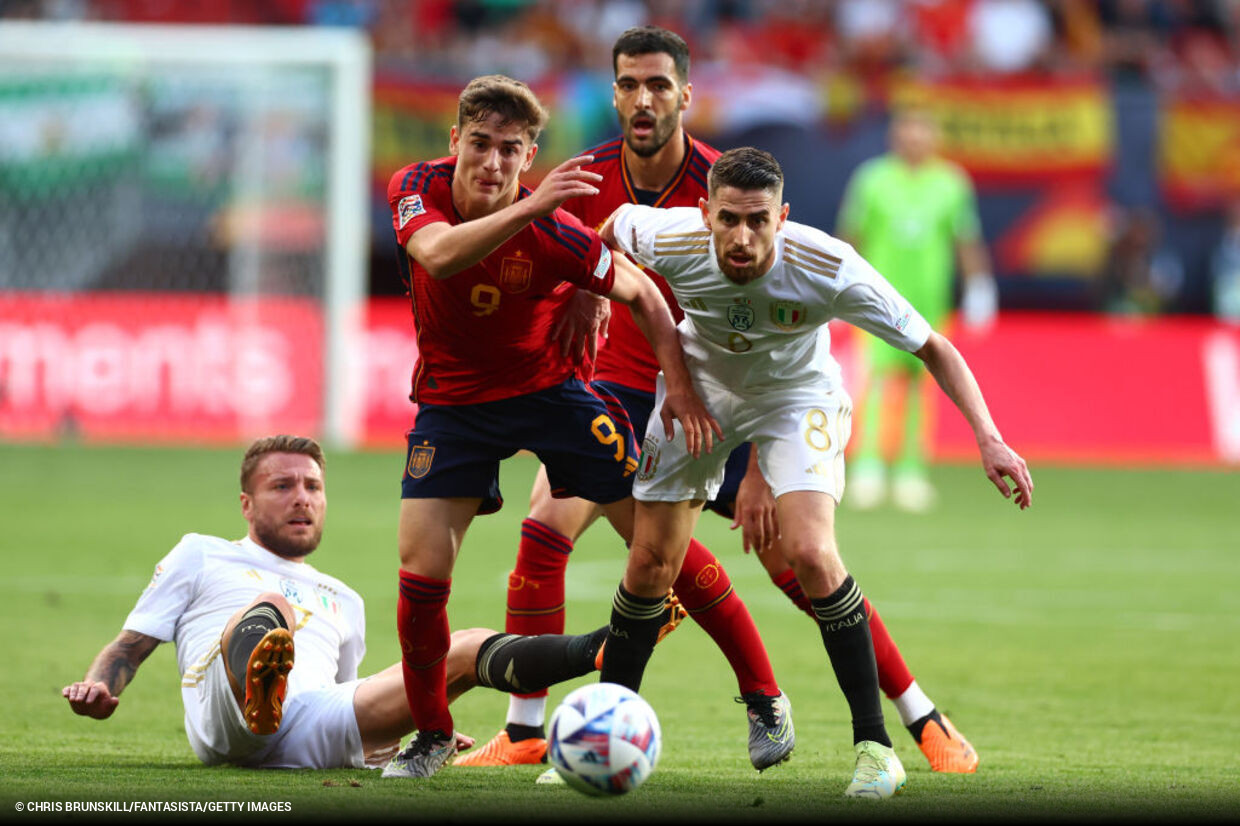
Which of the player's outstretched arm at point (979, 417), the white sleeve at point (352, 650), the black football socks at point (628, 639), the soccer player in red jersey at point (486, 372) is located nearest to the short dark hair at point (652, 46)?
the soccer player in red jersey at point (486, 372)

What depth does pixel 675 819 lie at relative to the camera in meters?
4.10

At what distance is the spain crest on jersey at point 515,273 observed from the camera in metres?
4.99

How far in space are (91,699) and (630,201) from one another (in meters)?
2.44

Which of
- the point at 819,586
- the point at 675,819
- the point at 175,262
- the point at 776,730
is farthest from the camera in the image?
the point at 175,262

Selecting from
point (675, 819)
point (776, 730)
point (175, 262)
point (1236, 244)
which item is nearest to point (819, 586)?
point (776, 730)

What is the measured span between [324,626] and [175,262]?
12.5 meters

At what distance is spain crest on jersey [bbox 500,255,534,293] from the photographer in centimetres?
499

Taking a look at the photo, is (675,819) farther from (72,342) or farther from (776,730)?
(72,342)

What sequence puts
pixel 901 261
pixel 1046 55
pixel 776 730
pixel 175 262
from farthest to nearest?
pixel 1046 55, pixel 175 262, pixel 901 261, pixel 776 730

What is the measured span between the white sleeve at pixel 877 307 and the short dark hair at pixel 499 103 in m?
0.95

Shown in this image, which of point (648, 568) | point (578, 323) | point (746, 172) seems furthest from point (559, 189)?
point (648, 568)

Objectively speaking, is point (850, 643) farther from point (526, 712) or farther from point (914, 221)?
point (914, 221)

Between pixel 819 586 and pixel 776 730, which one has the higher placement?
pixel 819 586

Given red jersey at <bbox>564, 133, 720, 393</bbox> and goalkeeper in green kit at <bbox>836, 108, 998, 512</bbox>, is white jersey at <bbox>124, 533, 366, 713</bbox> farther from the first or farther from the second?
goalkeeper in green kit at <bbox>836, 108, 998, 512</bbox>
